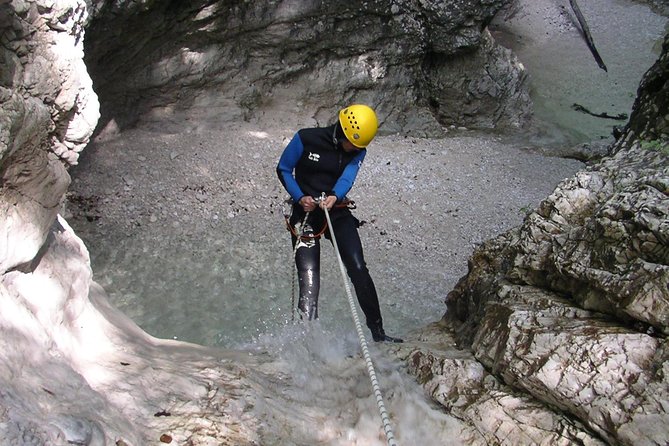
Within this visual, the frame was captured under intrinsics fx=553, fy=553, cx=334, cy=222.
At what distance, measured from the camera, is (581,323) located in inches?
115

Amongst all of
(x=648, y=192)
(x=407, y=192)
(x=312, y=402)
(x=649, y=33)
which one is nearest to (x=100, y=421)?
(x=312, y=402)

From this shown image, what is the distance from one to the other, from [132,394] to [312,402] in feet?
3.26

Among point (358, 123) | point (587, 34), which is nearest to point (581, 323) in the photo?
point (358, 123)

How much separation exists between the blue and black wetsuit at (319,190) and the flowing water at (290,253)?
15.6 inches

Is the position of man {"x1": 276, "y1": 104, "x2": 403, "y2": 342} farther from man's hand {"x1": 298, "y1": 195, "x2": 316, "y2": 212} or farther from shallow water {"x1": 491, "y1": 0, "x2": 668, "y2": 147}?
shallow water {"x1": 491, "y1": 0, "x2": 668, "y2": 147}

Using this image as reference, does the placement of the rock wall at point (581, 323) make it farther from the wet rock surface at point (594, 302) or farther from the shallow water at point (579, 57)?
the shallow water at point (579, 57)

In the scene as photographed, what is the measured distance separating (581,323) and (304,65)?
756 cm

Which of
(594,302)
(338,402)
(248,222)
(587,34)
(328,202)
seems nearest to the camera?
(594,302)

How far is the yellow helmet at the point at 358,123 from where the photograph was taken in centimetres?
403

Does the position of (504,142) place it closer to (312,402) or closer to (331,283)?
(331,283)

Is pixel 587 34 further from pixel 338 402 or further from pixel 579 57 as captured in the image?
pixel 338 402

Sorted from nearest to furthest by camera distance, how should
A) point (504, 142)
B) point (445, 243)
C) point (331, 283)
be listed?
point (331, 283)
point (445, 243)
point (504, 142)

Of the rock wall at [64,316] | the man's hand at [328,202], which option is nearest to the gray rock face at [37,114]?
the rock wall at [64,316]

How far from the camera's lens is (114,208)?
6.84m
